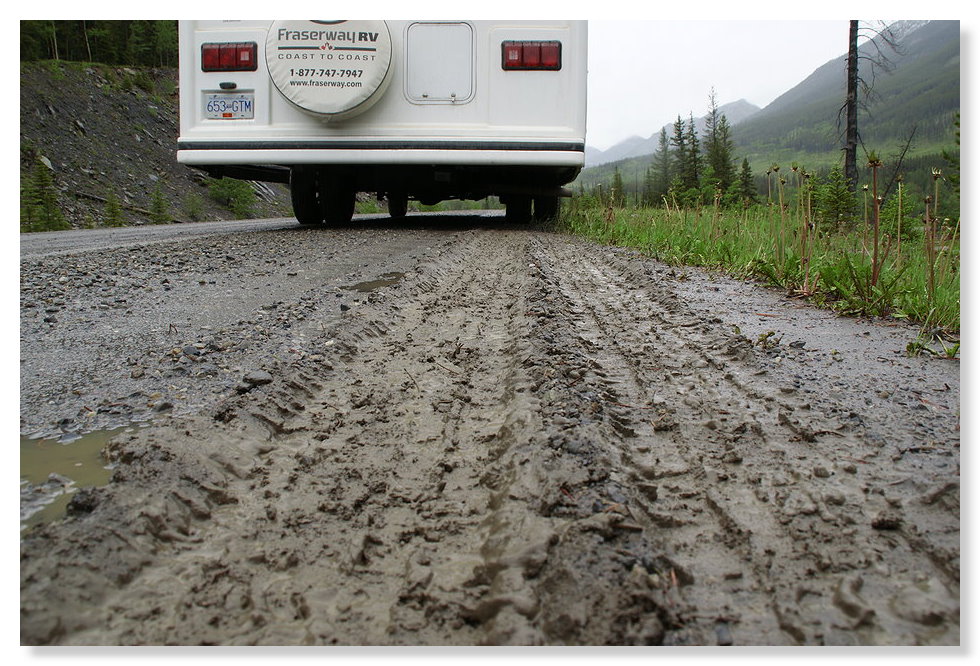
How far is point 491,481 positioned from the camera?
3.97ft

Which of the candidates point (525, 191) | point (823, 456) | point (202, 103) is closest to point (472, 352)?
point (823, 456)

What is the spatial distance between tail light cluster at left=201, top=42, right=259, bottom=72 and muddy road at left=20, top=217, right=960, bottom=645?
3.36 m

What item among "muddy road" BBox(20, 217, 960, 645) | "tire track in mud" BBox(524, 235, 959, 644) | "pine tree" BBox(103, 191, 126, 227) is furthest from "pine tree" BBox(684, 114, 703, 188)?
"tire track in mud" BBox(524, 235, 959, 644)

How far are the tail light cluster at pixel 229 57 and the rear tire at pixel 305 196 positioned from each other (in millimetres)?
1175

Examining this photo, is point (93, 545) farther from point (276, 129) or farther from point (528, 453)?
point (276, 129)

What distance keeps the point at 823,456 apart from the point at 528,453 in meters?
0.63

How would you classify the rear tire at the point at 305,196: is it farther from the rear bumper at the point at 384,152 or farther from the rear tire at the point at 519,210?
the rear tire at the point at 519,210

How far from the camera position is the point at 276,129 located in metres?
5.19

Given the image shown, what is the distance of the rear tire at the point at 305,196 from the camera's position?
637 cm

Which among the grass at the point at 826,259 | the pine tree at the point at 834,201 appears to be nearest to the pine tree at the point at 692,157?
the pine tree at the point at 834,201

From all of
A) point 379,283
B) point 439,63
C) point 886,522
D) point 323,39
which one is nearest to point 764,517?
point 886,522

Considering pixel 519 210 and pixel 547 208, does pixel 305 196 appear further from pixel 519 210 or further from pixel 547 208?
pixel 547 208

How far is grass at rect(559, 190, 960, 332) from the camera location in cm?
241

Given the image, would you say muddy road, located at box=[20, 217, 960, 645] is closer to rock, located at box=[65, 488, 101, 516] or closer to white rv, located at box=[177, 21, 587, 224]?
rock, located at box=[65, 488, 101, 516]
